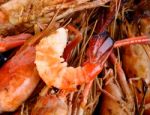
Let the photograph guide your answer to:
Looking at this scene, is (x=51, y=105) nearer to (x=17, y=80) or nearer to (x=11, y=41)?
(x=17, y=80)

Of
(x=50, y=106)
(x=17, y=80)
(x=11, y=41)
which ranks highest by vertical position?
(x=11, y=41)

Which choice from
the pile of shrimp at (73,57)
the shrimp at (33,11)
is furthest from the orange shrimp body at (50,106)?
the shrimp at (33,11)

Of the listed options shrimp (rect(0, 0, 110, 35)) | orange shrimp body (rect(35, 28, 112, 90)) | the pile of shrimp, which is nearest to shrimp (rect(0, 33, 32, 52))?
the pile of shrimp

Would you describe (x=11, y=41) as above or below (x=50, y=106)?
above

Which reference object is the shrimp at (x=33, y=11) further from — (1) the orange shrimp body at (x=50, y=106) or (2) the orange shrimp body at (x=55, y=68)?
(1) the orange shrimp body at (x=50, y=106)

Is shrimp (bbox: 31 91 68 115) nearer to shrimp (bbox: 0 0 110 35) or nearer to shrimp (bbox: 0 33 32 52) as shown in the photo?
shrimp (bbox: 0 33 32 52)

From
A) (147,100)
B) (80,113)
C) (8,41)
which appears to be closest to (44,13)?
(8,41)

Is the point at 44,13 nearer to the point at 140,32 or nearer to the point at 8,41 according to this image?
the point at 8,41

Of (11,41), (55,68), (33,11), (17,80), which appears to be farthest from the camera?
(33,11)

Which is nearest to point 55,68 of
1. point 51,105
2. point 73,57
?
point 51,105
